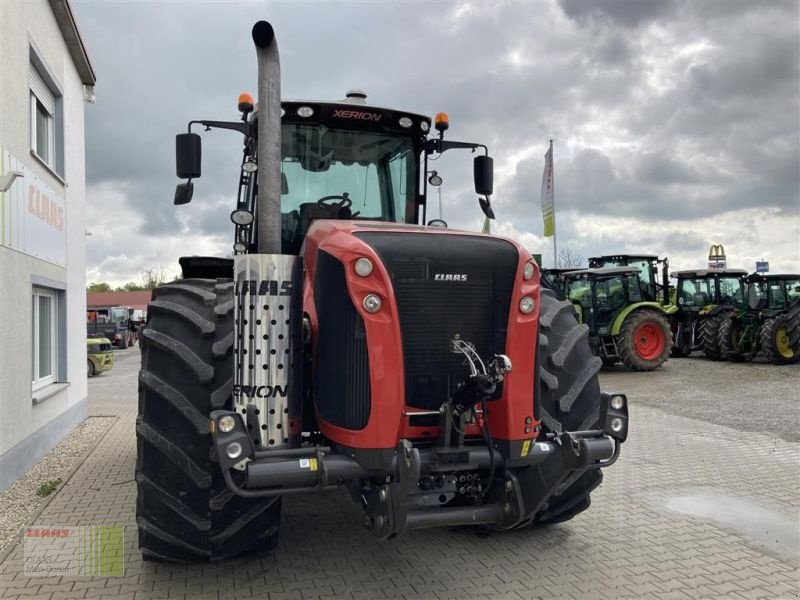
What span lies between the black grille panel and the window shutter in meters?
5.84

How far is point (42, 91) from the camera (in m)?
7.76

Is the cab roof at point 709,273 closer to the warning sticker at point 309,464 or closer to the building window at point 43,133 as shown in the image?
the building window at point 43,133

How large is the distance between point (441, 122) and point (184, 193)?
1991 millimetres

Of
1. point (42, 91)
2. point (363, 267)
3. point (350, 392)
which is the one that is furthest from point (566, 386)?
point (42, 91)

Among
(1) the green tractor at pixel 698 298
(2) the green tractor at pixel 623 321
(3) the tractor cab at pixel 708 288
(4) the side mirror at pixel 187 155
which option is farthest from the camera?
(3) the tractor cab at pixel 708 288

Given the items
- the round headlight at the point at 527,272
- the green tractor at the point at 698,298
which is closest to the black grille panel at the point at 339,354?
the round headlight at the point at 527,272

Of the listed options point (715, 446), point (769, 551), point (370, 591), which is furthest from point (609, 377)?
point (370, 591)

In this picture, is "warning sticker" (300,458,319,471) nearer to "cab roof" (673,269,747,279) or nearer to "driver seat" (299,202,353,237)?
"driver seat" (299,202,353,237)

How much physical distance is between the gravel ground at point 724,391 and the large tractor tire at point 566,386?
510 cm

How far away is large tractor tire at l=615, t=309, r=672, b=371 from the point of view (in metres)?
15.2

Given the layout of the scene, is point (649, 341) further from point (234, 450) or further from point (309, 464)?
point (234, 450)

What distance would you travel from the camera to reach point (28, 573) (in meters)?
3.98

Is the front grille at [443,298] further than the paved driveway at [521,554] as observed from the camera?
No

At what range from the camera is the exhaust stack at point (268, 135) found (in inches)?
126
